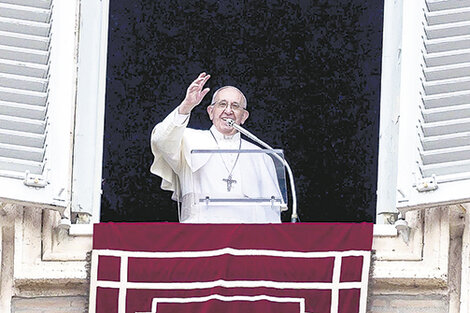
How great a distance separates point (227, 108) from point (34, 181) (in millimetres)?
1494

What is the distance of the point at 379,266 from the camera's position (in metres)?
11.9

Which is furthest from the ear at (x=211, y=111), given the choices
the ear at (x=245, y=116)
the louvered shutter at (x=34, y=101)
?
the louvered shutter at (x=34, y=101)

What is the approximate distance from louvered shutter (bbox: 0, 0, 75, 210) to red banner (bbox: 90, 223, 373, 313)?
0.39 m

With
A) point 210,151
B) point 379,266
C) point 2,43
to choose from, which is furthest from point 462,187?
point 2,43

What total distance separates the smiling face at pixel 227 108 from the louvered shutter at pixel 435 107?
121cm

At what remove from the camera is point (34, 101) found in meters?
12.1

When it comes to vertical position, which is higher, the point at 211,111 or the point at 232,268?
the point at 211,111

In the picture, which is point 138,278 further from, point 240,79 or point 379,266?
point 240,79

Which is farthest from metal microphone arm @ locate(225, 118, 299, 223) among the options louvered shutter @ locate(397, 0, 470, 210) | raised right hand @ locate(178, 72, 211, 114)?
louvered shutter @ locate(397, 0, 470, 210)

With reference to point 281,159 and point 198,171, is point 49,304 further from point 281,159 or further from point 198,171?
point 281,159

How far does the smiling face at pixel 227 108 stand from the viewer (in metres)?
13.1

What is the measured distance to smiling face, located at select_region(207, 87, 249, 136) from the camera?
13070mm

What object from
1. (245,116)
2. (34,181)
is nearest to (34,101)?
(34,181)

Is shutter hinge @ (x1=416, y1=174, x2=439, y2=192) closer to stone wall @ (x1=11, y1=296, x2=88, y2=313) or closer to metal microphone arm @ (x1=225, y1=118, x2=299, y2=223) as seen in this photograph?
metal microphone arm @ (x1=225, y1=118, x2=299, y2=223)
